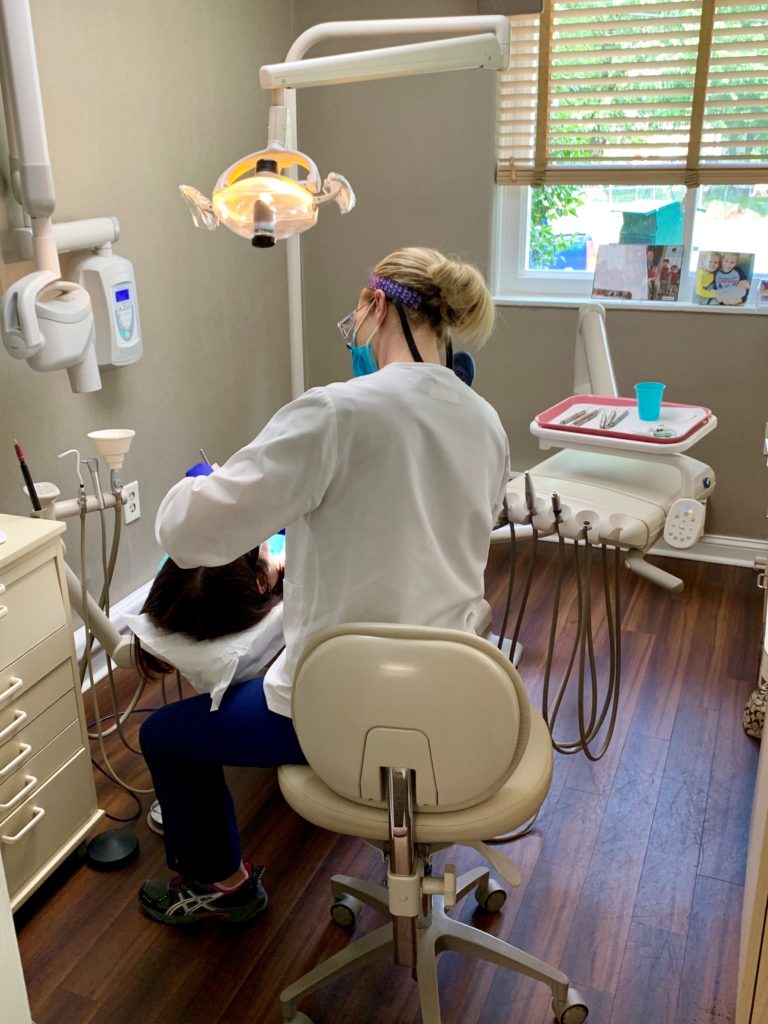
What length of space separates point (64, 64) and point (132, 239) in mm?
458

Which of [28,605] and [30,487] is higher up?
[30,487]

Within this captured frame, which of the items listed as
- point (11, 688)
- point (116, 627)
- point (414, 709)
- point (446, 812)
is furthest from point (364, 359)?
point (116, 627)

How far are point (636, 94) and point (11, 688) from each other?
8.53 feet

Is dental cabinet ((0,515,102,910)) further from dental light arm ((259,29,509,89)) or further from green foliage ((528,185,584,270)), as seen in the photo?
green foliage ((528,185,584,270))

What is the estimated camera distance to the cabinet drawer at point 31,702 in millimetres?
1603

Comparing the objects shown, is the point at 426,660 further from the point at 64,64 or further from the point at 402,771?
the point at 64,64

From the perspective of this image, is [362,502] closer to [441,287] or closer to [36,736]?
[441,287]

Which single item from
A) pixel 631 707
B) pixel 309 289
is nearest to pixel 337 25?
pixel 309 289

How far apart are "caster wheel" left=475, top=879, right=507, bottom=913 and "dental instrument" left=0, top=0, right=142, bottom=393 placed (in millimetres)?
1355

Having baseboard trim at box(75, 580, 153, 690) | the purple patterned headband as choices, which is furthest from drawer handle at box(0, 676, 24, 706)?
the purple patterned headband

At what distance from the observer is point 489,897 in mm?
1740

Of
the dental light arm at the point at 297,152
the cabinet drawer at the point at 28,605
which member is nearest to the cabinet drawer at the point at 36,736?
the cabinet drawer at the point at 28,605

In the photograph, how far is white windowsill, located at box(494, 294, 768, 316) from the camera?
305cm

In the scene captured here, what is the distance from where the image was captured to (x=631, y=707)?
239cm
